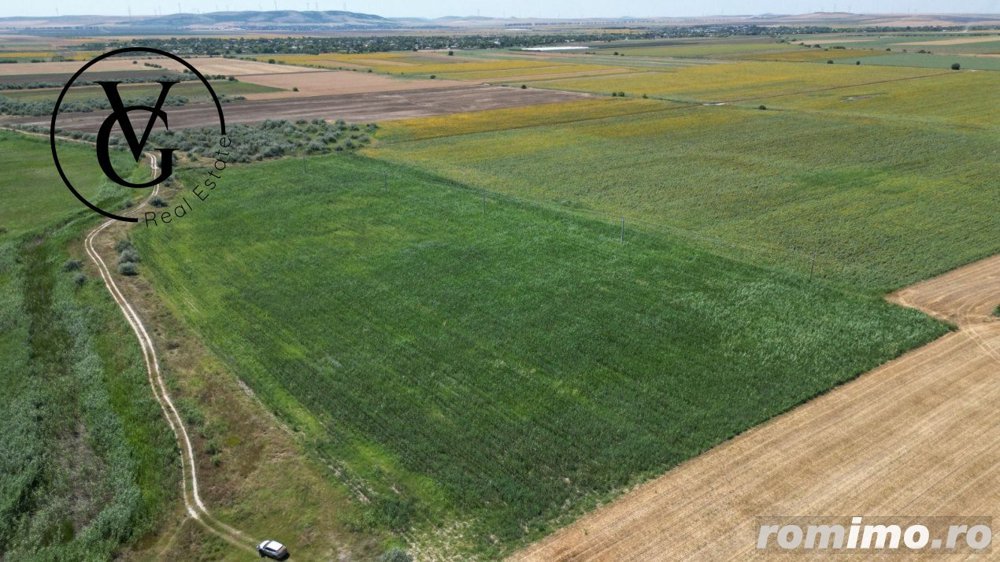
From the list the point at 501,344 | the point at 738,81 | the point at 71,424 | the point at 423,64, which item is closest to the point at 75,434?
the point at 71,424

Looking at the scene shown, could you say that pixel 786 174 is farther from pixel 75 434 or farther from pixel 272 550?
pixel 75 434

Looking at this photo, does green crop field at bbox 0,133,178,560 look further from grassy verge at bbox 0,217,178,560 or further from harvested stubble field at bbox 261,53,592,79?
harvested stubble field at bbox 261,53,592,79

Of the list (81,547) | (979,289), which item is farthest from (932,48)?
(81,547)

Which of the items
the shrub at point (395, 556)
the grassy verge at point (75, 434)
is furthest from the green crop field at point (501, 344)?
the grassy verge at point (75, 434)

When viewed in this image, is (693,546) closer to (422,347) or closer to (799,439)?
(799,439)

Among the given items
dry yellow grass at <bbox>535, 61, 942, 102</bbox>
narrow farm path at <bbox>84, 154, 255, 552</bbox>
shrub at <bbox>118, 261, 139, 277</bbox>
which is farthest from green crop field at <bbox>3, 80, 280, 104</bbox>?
narrow farm path at <bbox>84, 154, 255, 552</bbox>
